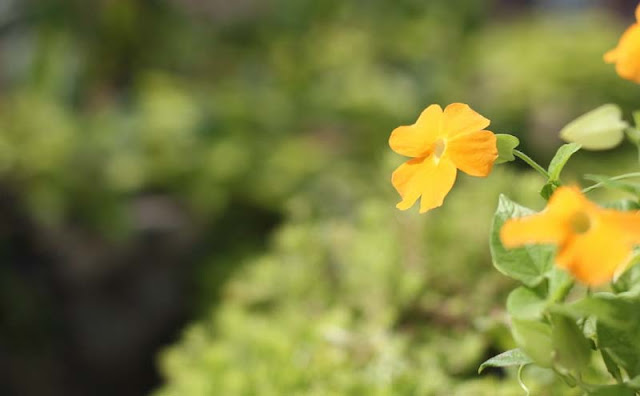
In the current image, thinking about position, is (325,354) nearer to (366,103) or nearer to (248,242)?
(248,242)

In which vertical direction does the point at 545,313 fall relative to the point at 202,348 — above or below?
below

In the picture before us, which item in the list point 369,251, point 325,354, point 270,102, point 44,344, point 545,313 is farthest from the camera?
point 270,102

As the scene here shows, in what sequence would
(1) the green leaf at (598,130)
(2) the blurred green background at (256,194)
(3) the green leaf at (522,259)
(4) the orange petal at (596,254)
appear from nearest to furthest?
(4) the orange petal at (596,254), (3) the green leaf at (522,259), (1) the green leaf at (598,130), (2) the blurred green background at (256,194)

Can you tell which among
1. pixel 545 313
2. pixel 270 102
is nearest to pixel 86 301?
pixel 270 102

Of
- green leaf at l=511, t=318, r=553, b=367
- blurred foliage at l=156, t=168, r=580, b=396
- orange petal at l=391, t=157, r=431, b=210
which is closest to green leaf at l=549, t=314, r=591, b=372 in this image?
green leaf at l=511, t=318, r=553, b=367

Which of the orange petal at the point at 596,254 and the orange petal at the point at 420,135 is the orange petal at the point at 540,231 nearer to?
the orange petal at the point at 596,254

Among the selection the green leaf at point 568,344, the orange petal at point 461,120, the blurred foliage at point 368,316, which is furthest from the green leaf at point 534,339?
the blurred foliage at point 368,316

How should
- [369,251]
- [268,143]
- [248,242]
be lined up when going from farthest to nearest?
[268,143] → [248,242] → [369,251]

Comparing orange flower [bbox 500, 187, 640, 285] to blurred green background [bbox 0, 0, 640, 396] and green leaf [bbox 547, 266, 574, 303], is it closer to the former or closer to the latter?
green leaf [bbox 547, 266, 574, 303]

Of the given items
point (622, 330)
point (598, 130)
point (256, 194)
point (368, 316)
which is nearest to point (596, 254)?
point (622, 330)
